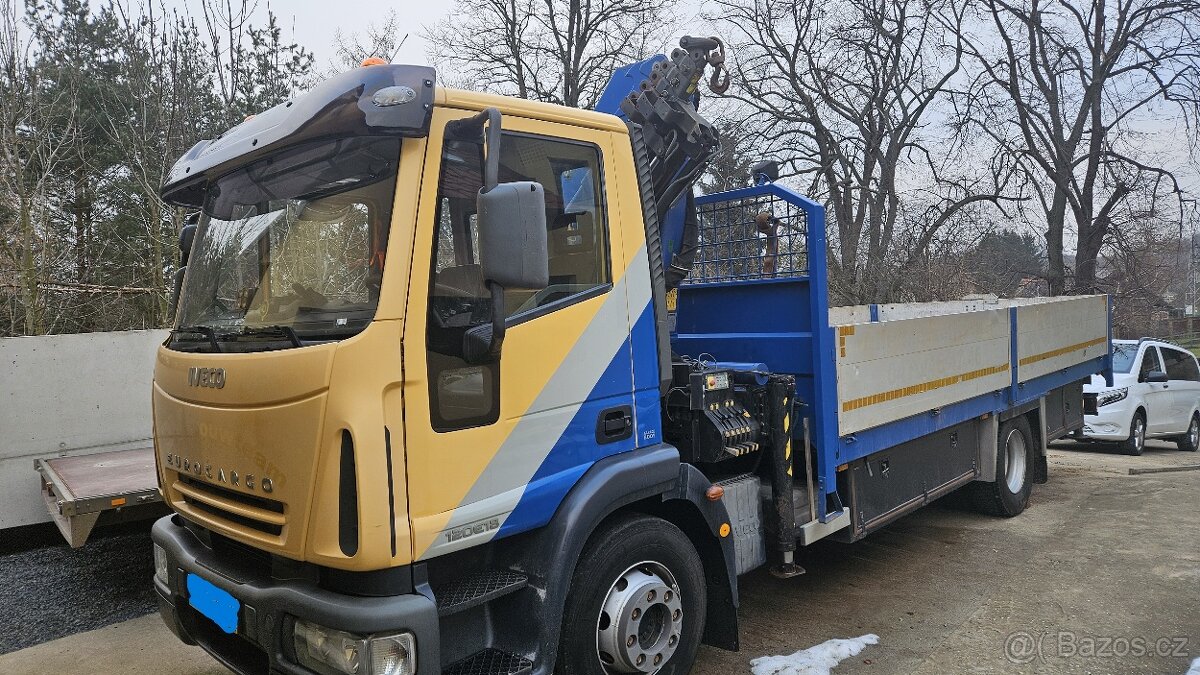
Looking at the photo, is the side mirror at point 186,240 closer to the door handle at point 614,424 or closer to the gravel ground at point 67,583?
the door handle at point 614,424

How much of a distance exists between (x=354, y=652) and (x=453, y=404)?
837 mm

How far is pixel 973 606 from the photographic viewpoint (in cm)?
480

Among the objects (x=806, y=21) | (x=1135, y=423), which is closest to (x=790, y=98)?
(x=806, y=21)

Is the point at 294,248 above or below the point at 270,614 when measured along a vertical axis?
above

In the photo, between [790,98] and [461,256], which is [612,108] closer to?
[461,256]

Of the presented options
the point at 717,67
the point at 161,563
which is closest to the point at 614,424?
the point at 161,563

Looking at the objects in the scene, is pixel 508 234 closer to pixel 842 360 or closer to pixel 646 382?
pixel 646 382

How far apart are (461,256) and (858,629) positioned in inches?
131

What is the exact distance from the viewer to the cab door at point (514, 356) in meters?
2.55

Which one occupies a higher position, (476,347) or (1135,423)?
(476,347)

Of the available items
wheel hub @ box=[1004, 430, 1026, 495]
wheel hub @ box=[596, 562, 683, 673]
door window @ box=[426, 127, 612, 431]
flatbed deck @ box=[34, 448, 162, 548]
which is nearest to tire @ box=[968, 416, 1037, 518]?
wheel hub @ box=[1004, 430, 1026, 495]

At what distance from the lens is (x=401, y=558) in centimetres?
243

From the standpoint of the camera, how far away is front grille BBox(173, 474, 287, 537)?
2559 millimetres

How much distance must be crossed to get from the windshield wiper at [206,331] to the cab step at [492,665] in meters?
1.43
